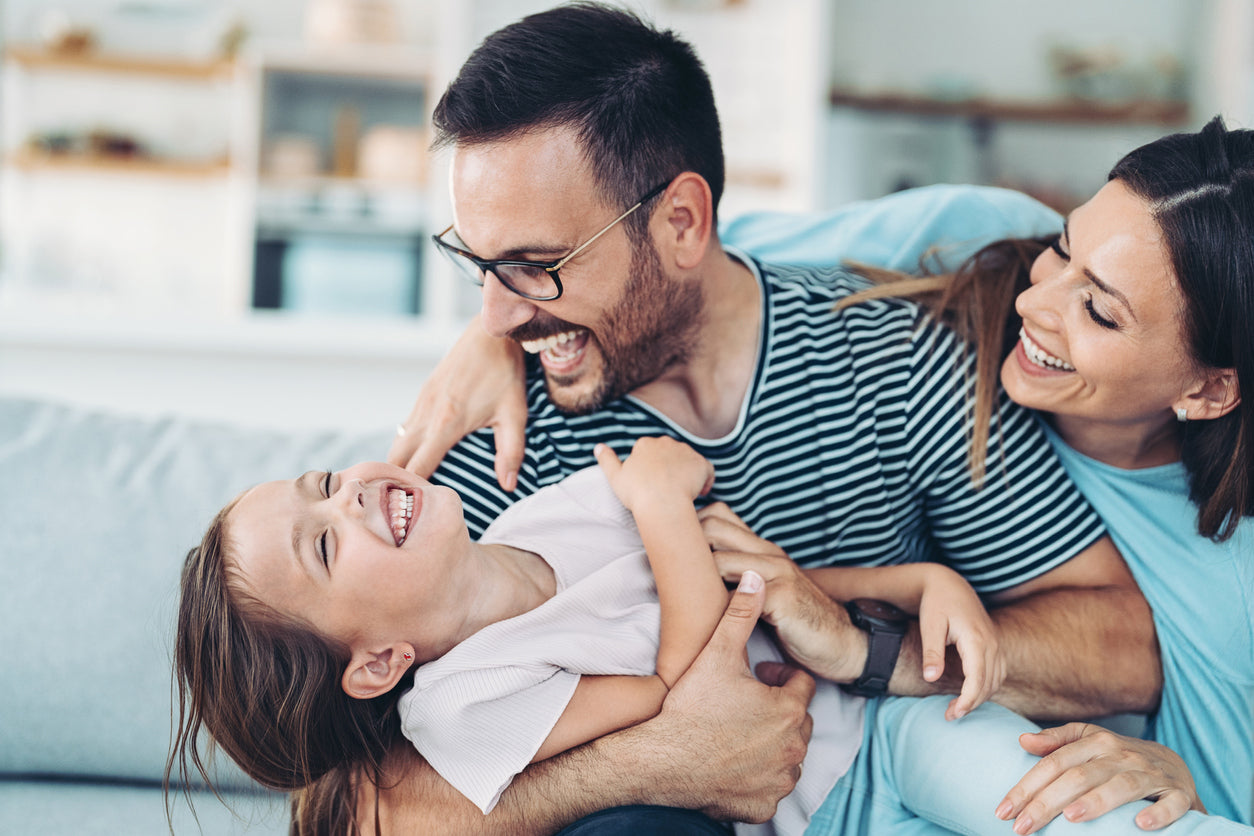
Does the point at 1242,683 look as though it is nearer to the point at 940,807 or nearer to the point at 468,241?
the point at 940,807

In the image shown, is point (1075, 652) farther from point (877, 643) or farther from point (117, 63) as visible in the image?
point (117, 63)

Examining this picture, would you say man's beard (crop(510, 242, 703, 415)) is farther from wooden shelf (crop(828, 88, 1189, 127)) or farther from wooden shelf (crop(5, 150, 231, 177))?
wooden shelf (crop(5, 150, 231, 177))

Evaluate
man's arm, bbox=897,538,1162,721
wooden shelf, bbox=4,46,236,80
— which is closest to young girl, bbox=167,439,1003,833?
man's arm, bbox=897,538,1162,721

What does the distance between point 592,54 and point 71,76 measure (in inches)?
189

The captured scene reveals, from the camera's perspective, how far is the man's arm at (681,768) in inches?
52.2

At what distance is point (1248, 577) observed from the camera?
1509mm

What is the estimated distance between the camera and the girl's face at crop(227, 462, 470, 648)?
1.32 m

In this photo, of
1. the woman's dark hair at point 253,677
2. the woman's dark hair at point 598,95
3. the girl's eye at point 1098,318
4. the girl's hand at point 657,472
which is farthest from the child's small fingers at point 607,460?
the girl's eye at point 1098,318

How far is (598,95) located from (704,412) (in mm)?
511

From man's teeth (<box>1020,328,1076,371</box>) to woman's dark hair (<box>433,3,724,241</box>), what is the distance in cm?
55

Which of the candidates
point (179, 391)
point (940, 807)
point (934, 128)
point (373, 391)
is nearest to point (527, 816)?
point (940, 807)

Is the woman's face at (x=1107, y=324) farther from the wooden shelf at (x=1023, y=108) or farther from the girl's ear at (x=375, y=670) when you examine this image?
the wooden shelf at (x=1023, y=108)

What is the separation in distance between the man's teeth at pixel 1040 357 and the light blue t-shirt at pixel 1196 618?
0.22 metres

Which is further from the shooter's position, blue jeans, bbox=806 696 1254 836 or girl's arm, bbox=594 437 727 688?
girl's arm, bbox=594 437 727 688
